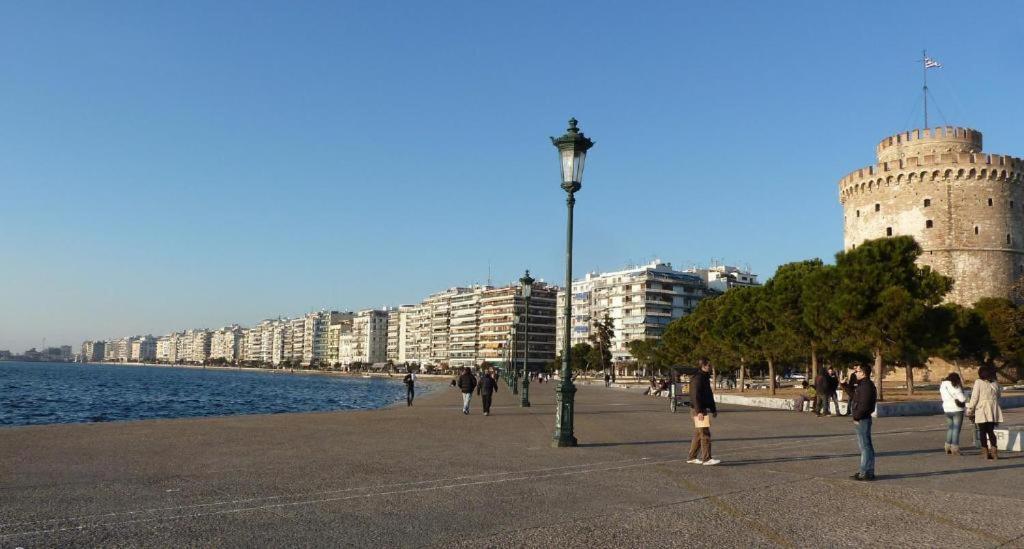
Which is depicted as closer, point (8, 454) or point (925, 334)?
point (8, 454)

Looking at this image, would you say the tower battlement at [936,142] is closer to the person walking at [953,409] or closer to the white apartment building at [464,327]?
the person walking at [953,409]

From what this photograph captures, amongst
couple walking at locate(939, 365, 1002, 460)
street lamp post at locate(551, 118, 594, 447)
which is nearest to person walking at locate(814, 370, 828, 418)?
couple walking at locate(939, 365, 1002, 460)

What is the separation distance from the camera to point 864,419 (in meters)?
10.1

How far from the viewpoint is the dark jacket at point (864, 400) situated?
1015 centimetres

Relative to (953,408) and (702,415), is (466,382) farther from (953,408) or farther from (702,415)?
(953,408)

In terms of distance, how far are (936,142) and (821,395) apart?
5627 cm

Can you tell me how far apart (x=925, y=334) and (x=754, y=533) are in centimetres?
2965

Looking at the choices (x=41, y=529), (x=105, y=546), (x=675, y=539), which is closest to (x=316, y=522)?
(x=105, y=546)

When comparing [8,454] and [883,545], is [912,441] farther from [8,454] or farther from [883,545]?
[8,454]

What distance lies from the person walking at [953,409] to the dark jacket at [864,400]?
11.5 feet

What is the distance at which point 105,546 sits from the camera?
586 cm

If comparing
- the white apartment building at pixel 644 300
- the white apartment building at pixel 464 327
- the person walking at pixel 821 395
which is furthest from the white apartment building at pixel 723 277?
the person walking at pixel 821 395

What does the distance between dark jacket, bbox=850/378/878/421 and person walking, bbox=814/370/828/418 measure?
45.1 ft

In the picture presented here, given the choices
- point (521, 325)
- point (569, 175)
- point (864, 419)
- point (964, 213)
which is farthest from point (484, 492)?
point (521, 325)
